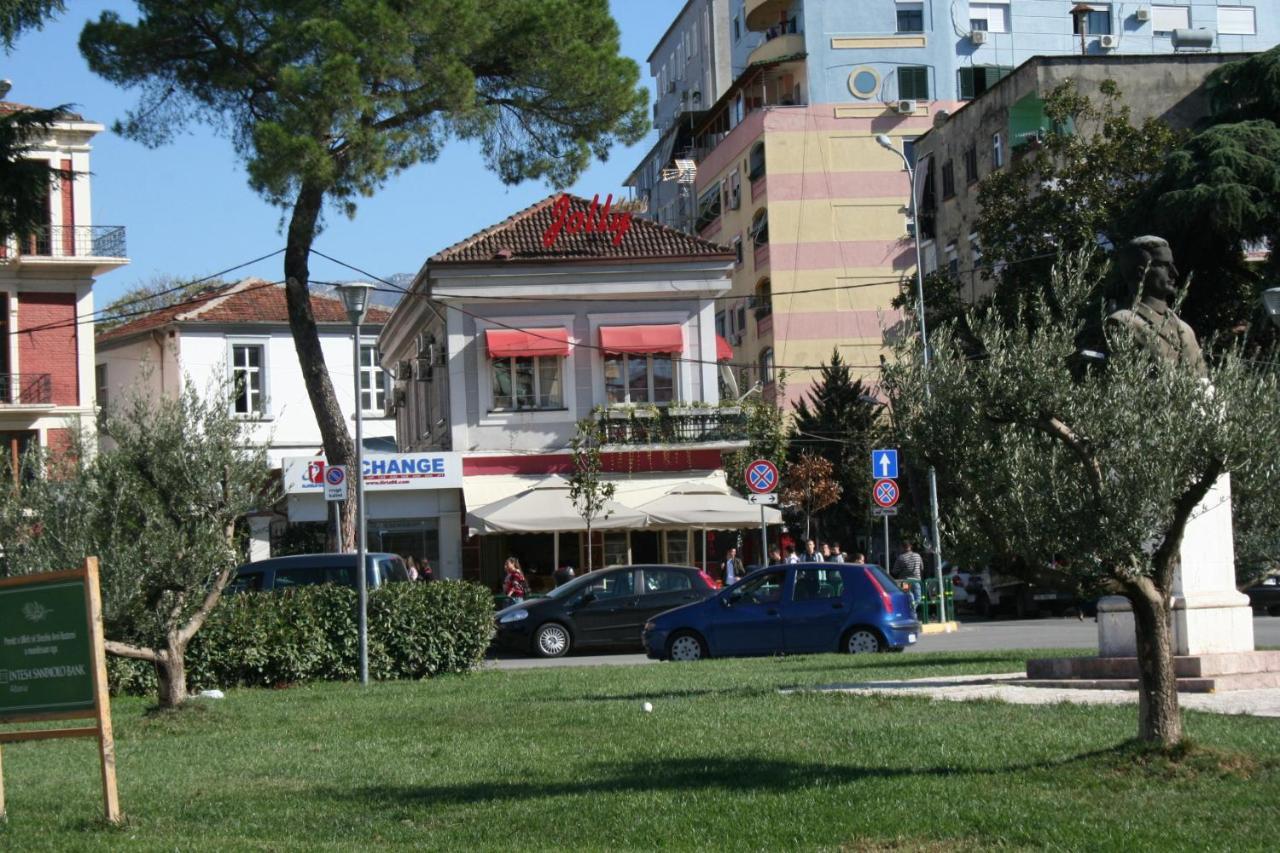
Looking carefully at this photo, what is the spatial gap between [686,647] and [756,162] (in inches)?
1665

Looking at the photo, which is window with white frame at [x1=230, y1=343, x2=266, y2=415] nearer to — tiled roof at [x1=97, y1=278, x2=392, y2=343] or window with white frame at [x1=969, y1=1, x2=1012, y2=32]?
tiled roof at [x1=97, y1=278, x2=392, y2=343]

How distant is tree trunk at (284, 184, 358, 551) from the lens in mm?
28469

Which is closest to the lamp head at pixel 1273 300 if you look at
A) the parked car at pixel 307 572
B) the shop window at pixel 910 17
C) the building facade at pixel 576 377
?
the parked car at pixel 307 572

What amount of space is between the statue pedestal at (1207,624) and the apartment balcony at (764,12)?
182 feet

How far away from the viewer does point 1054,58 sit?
47.3 m

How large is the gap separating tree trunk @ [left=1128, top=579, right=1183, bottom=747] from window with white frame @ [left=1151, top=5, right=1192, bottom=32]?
63.4 metres

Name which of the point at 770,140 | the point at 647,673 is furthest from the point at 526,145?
the point at 770,140

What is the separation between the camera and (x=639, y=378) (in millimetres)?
42000

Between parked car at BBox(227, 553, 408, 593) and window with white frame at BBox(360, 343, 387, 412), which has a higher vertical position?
window with white frame at BBox(360, 343, 387, 412)

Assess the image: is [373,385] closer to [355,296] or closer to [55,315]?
[55,315]

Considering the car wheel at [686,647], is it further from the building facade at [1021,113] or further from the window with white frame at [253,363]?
the window with white frame at [253,363]

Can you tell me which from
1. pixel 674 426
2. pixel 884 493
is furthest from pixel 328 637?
pixel 674 426

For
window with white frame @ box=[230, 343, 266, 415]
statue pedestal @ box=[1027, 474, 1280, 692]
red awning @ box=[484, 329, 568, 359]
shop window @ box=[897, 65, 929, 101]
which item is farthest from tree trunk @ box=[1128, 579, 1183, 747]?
shop window @ box=[897, 65, 929, 101]

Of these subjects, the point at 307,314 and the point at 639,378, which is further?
the point at 639,378
